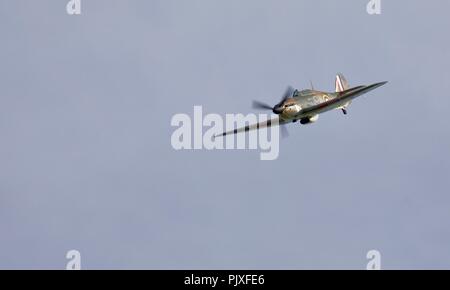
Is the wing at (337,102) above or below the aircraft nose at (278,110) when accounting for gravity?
above

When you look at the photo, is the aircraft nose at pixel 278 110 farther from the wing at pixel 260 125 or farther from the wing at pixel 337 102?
the wing at pixel 337 102

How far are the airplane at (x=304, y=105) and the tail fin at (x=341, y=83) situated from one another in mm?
9244

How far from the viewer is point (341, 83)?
4934 inches

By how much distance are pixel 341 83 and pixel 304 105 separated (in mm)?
15383

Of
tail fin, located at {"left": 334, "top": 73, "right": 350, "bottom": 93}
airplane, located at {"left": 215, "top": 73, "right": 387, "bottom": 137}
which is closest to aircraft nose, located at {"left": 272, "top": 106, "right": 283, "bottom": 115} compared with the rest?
airplane, located at {"left": 215, "top": 73, "right": 387, "bottom": 137}

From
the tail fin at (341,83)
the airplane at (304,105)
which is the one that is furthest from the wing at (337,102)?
the tail fin at (341,83)

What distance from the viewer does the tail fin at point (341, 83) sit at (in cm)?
12481

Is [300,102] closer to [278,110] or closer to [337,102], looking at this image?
[278,110]

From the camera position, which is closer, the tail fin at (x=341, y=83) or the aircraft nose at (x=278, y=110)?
the aircraft nose at (x=278, y=110)

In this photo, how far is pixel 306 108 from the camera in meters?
111

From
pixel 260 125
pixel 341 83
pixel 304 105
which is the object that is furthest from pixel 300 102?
pixel 341 83
